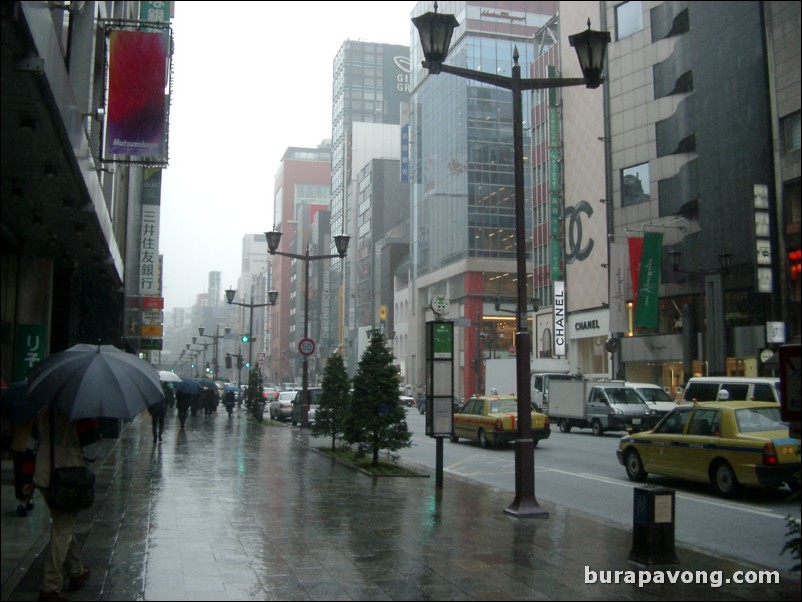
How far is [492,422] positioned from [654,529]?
51.9 ft

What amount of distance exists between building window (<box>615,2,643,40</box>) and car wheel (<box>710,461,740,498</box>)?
45.3 m

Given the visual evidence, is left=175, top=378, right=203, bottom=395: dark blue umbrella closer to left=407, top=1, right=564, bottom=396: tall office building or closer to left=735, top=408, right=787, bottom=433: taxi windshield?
left=735, top=408, right=787, bottom=433: taxi windshield

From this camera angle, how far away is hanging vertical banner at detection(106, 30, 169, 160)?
41.7 ft

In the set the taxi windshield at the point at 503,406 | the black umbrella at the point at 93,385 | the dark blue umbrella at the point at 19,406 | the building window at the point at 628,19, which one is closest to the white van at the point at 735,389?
the taxi windshield at the point at 503,406

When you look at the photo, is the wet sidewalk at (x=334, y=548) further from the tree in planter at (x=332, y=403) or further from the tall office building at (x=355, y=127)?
the tall office building at (x=355, y=127)

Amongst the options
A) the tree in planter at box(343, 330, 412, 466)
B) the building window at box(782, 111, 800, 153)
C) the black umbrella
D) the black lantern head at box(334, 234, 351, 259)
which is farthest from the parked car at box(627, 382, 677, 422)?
the black umbrella

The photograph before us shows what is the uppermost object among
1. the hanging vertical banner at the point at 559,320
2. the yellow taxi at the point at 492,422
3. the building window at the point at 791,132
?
the building window at the point at 791,132

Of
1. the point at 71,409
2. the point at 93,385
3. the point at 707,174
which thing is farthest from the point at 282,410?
the point at 71,409

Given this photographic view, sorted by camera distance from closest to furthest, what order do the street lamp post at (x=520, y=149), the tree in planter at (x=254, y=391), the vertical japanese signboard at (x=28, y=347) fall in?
the street lamp post at (x=520, y=149), the vertical japanese signboard at (x=28, y=347), the tree in planter at (x=254, y=391)

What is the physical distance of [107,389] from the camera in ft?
22.3

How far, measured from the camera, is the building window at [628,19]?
174ft

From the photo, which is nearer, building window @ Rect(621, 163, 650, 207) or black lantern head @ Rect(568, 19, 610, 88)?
black lantern head @ Rect(568, 19, 610, 88)

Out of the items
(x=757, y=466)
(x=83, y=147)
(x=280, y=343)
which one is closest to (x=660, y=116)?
(x=757, y=466)

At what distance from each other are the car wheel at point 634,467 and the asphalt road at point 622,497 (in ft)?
0.64
